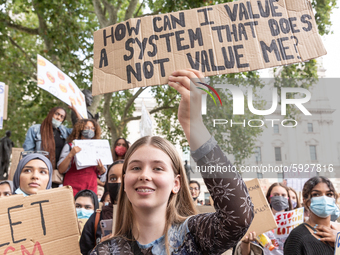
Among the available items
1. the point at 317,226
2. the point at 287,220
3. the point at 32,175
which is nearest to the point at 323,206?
the point at 317,226

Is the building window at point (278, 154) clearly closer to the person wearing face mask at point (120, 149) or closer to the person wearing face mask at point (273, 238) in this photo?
the person wearing face mask at point (273, 238)

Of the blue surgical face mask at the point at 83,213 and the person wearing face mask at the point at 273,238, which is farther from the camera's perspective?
the blue surgical face mask at the point at 83,213

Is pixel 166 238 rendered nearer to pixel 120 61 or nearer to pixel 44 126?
pixel 120 61

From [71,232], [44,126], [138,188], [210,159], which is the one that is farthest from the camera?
[44,126]

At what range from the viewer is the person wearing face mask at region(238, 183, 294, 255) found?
296 cm

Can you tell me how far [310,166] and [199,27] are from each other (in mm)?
1084

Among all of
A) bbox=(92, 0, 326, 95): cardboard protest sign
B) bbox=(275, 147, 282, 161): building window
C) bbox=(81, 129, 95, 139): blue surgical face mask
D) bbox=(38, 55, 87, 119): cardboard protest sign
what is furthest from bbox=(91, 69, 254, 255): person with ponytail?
bbox=(81, 129, 95, 139): blue surgical face mask

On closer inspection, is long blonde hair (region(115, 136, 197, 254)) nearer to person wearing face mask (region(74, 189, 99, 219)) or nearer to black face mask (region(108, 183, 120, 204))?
black face mask (region(108, 183, 120, 204))

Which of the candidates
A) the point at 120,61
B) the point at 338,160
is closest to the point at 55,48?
the point at 120,61

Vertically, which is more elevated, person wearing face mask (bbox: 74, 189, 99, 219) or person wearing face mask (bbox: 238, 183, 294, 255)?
person wearing face mask (bbox: 74, 189, 99, 219)

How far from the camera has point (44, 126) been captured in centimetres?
451

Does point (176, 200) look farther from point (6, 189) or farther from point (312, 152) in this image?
point (6, 189)

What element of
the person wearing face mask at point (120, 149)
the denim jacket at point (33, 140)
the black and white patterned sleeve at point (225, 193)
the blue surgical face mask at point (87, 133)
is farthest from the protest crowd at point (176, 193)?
the person wearing face mask at point (120, 149)

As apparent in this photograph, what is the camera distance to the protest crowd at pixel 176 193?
53.1 inches
